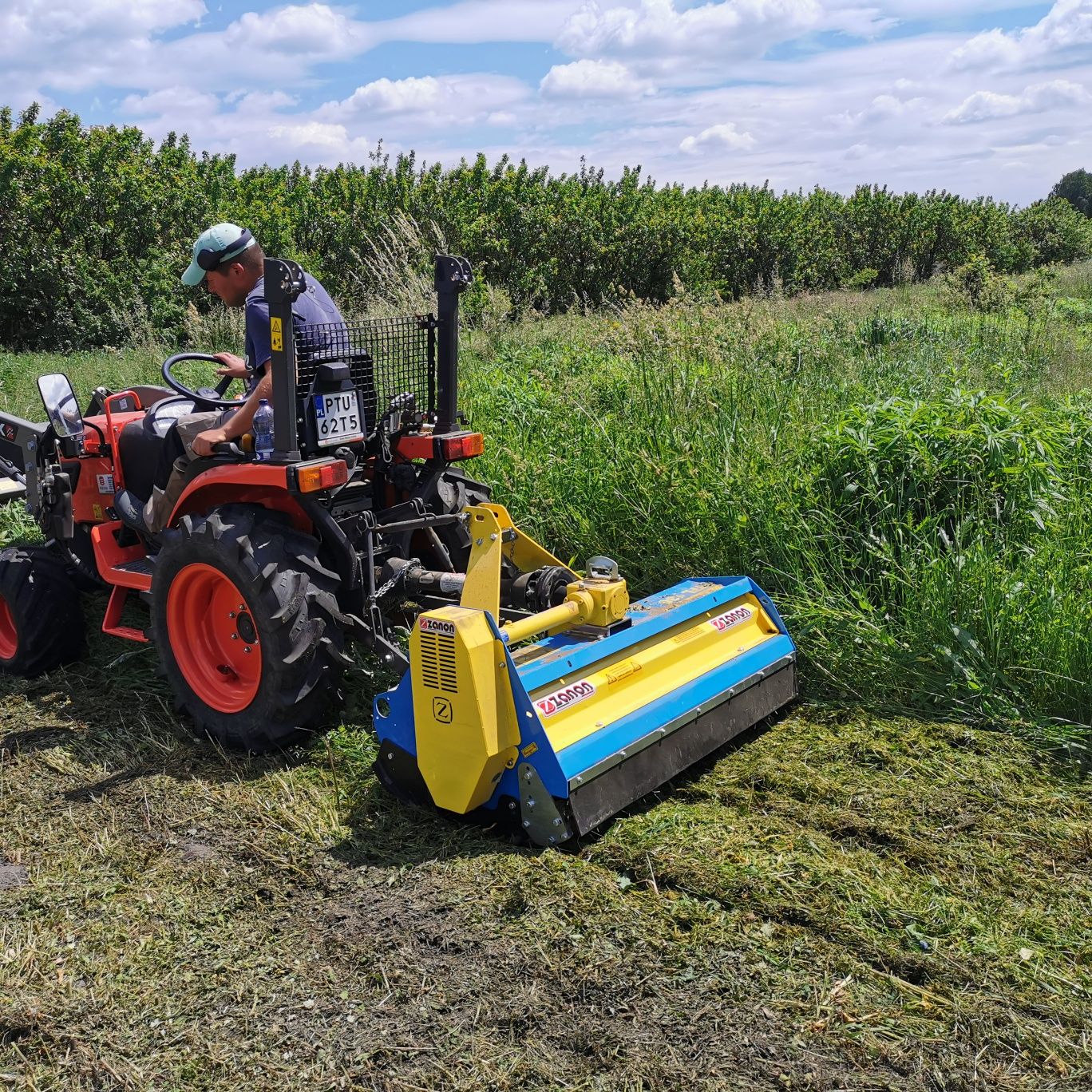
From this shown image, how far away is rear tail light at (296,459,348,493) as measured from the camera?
3.63 meters

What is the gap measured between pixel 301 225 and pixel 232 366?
40.0ft

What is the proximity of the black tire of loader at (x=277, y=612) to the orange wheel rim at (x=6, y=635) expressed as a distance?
143 centimetres

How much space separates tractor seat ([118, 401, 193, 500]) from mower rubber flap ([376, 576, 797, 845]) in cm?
187

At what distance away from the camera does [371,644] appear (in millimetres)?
3834

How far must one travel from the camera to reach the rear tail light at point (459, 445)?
13.7 feet

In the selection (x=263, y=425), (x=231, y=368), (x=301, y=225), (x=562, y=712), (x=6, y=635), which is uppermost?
(x=301, y=225)

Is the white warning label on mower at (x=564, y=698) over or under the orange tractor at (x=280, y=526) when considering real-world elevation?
under

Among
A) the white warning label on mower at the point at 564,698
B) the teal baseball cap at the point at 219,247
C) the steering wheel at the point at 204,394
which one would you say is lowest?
the white warning label on mower at the point at 564,698

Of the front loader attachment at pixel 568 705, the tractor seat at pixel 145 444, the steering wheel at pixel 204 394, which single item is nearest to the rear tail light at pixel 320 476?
the front loader attachment at pixel 568 705

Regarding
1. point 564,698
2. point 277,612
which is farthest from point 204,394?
point 564,698

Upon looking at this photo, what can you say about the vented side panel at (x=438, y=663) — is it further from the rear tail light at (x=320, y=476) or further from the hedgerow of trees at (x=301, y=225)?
the hedgerow of trees at (x=301, y=225)

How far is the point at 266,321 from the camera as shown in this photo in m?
3.96

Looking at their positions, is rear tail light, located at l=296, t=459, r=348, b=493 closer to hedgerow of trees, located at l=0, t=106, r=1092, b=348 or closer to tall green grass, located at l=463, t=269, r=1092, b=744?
tall green grass, located at l=463, t=269, r=1092, b=744

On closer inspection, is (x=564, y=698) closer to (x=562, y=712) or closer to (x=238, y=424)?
(x=562, y=712)
